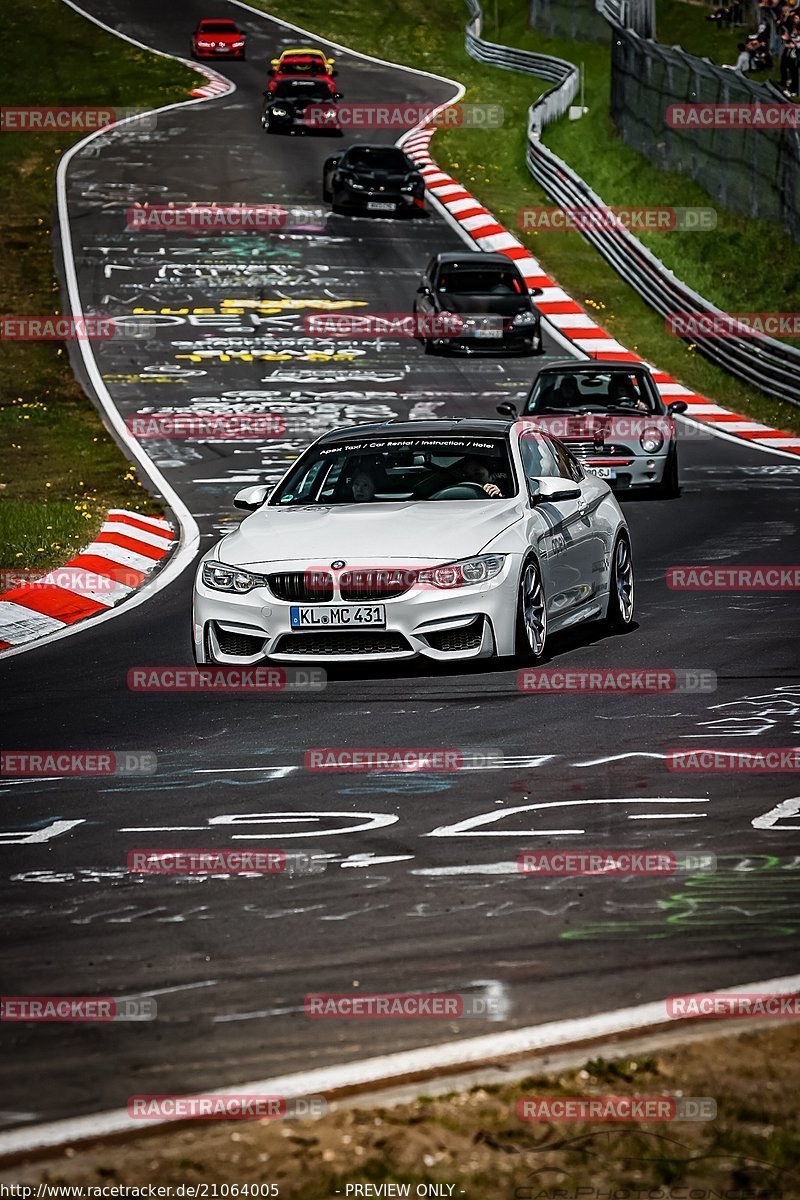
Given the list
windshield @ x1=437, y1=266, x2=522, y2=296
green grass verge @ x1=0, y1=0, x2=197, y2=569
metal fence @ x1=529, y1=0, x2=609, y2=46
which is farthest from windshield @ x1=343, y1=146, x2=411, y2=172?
metal fence @ x1=529, y1=0, x2=609, y2=46

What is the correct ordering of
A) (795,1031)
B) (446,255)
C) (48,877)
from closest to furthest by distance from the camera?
(795,1031) → (48,877) → (446,255)

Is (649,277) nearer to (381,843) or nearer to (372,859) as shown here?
(381,843)

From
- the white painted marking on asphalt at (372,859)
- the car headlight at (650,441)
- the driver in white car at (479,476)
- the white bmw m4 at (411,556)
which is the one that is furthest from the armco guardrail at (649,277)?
the white painted marking on asphalt at (372,859)

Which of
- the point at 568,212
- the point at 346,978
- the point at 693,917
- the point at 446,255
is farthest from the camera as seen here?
the point at 568,212

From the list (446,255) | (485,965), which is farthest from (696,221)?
(485,965)

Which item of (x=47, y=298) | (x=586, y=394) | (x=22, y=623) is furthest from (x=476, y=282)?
(x=22, y=623)

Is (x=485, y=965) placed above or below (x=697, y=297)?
above

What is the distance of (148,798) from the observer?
863cm

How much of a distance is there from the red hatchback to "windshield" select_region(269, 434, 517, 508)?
168 ft

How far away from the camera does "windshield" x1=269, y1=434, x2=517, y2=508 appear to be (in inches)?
477

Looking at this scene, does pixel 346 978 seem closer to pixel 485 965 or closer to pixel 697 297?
A: pixel 485 965

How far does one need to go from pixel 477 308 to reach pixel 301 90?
70.8 feet

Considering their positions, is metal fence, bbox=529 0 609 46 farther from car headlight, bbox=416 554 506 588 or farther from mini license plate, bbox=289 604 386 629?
mini license plate, bbox=289 604 386 629

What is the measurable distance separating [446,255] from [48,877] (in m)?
24.7
